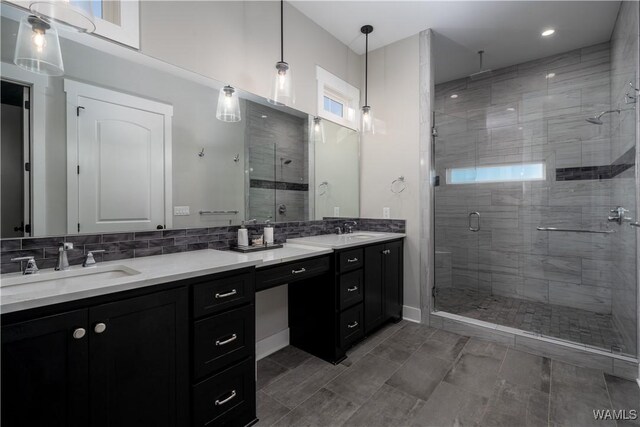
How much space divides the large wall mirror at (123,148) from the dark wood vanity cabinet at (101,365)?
0.63 m

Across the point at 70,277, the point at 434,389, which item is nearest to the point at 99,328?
the point at 70,277

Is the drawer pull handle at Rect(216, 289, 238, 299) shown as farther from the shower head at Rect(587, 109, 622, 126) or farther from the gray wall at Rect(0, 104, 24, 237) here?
the shower head at Rect(587, 109, 622, 126)

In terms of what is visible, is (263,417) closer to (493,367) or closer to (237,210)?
(237,210)

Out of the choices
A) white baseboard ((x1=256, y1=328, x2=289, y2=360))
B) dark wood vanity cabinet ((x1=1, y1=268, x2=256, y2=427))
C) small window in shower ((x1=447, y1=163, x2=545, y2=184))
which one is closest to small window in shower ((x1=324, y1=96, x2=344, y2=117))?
small window in shower ((x1=447, y1=163, x2=545, y2=184))

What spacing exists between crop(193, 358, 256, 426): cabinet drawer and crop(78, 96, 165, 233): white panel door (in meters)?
0.93

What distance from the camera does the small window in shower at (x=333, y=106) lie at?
3012 mm

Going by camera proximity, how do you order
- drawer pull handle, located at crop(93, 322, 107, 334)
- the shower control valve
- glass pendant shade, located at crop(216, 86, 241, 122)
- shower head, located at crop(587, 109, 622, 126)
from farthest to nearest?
1. shower head, located at crop(587, 109, 622, 126)
2. the shower control valve
3. glass pendant shade, located at crop(216, 86, 241, 122)
4. drawer pull handle, located at crop(93, 322, 107, 334)

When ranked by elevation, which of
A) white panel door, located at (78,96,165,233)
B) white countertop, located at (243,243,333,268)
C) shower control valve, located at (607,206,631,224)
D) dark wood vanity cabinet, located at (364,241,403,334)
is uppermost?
white panel door, located at (78,96,165,233)

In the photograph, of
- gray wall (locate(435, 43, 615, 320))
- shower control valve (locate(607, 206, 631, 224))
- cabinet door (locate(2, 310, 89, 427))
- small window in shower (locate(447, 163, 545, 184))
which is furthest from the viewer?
small window in shower (locate(447, 163, 545, 184))

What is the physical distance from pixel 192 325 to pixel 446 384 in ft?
5.47

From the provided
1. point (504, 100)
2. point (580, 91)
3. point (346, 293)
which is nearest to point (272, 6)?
point (346, 293)

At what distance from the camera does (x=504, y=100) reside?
359cm

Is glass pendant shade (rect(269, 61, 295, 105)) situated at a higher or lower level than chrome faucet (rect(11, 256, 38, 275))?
higher

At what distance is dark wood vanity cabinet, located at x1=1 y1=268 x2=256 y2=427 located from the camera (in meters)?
0.89
